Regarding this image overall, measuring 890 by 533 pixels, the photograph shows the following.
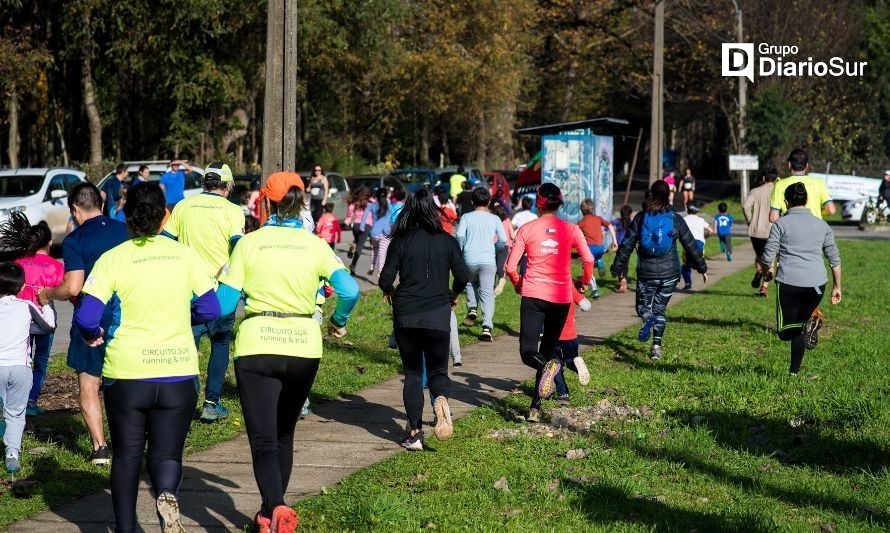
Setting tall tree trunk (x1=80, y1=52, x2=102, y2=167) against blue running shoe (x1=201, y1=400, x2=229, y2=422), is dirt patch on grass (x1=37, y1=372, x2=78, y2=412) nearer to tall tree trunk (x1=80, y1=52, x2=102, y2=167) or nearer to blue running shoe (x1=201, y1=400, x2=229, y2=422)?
blue running shoe (x1=201, y1=400, x2=229, y2=422)

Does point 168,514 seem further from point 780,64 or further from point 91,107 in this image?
point 780,64

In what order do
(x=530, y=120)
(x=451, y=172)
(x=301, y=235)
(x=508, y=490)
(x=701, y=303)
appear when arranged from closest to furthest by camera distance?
(x=301, y=235), (x=508, y=490), (x=701, y=303), (x=451, y=172), (x=530, y=120)

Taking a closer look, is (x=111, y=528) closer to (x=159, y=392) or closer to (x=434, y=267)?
(x=159, y=392)

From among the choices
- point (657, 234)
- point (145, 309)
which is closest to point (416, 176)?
point (657, 234)

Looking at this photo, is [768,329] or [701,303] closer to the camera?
[768,329]

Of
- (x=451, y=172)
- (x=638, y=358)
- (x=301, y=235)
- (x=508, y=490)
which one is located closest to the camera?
(x=301, y=235)

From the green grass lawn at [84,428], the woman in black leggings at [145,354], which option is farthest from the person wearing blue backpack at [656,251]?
the woman in black leggings at [145,354]

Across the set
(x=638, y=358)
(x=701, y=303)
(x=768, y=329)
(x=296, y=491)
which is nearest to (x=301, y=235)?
(x=296, y=491)

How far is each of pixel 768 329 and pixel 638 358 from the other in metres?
2.61

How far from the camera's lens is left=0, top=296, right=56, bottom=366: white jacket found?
24.7ft

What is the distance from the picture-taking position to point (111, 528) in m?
6.44

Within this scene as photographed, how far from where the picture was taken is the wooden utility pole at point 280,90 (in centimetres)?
1375

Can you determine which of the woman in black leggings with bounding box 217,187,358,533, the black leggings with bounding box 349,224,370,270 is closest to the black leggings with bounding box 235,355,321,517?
the woman in black leggings with bounding box 217,187,358,533

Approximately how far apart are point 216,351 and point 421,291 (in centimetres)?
174
